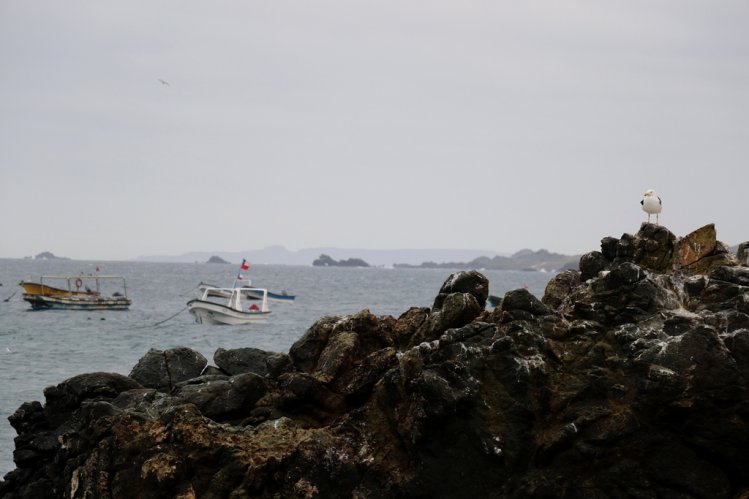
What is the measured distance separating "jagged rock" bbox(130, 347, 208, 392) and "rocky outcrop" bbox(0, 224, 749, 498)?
2342mm

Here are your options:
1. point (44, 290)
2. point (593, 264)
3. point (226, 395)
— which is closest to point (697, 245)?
point (593, 264)

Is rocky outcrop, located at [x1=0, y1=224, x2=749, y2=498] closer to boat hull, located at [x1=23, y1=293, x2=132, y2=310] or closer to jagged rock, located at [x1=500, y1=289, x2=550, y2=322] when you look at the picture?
jagged rock, located at [x1=500, y1=289, x2=550, y2=322]

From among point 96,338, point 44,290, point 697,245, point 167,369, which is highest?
point 697,245

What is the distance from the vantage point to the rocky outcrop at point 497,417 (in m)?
15.1

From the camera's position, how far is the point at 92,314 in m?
79.6

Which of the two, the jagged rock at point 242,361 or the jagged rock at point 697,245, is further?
the jagged rock at point 242,361

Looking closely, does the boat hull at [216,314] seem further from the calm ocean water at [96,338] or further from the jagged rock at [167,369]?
the jagged rock at [167,369]

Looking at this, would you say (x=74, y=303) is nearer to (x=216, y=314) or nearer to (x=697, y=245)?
(x=216, y=314)

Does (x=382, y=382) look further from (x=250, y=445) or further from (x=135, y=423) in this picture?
(x=135, y=423)

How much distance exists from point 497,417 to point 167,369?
8393mm

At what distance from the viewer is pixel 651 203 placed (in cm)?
2108

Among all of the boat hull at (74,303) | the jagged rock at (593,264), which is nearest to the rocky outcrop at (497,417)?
the jagged rock at (593,264)

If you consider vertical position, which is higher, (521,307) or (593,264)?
(593,264)

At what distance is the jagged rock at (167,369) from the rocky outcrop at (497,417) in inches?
92.2
